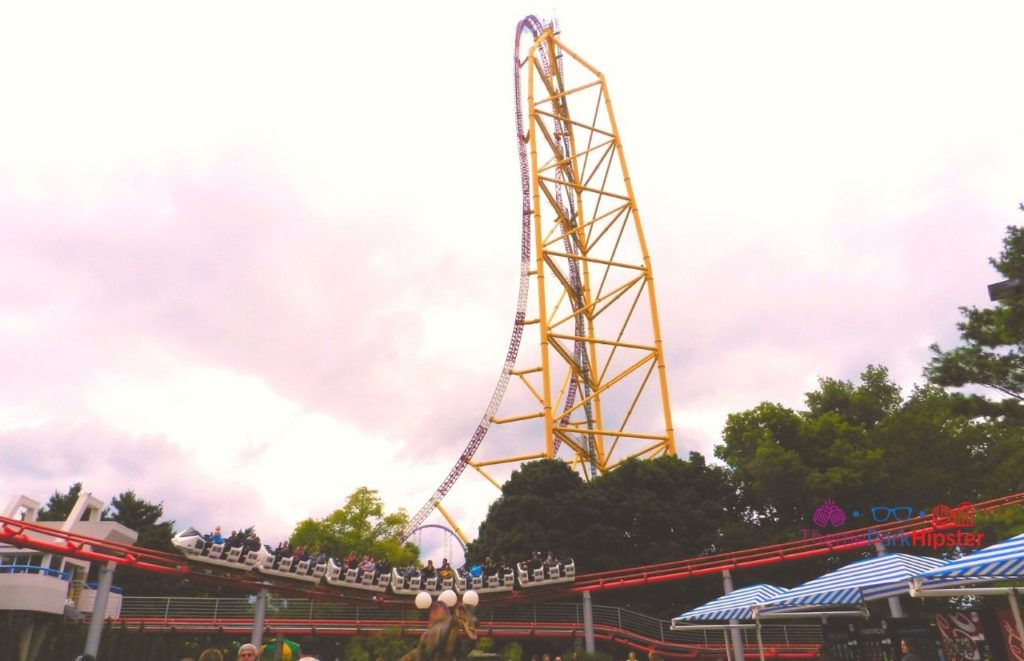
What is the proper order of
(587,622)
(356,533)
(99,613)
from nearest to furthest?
1. (99,613)
2. (587,622)
3. (356,533)

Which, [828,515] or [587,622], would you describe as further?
[828,515]

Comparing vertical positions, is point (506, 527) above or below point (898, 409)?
below

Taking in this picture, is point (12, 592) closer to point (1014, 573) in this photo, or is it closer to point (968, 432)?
point (1014, 573)

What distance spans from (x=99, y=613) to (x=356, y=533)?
106ft

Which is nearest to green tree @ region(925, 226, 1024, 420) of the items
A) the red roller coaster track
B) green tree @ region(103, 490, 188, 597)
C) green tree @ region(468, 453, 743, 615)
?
the red roller coaster track

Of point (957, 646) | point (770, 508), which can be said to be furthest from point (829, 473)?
point (957, 646)

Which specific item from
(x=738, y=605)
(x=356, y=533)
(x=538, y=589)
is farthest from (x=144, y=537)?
(x=738, y=605)

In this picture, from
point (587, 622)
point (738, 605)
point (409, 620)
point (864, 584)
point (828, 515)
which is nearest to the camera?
point (864, 584)

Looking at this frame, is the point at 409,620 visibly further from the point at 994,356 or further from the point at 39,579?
the point at 994,356

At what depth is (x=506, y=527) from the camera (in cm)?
2689

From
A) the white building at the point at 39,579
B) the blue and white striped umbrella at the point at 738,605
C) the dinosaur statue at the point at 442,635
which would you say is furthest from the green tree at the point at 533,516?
the dinosaur statue at the point at 442,635

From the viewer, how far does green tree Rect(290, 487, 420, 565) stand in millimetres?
46062

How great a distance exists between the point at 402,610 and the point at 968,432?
26251 millimetres

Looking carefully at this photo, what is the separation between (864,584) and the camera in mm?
10703
